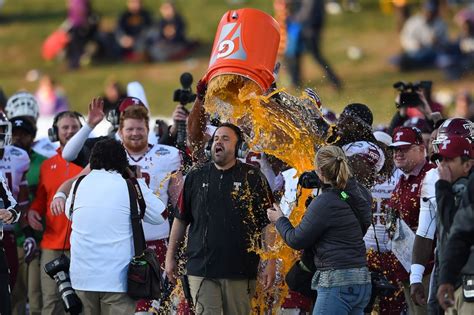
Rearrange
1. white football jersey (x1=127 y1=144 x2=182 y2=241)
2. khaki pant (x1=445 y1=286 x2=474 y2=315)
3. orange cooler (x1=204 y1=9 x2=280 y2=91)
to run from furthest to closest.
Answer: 1. white football jersey (x1=127 y1=144 x2=182 y2=241)
2. orange cooler (x1=204 y1=9 x2=280 y2=91)
3. khaki pant (x1=445 y1=286 x2=474 y2=315)

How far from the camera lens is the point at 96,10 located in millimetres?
27250

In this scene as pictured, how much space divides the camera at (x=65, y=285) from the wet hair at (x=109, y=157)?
817mm

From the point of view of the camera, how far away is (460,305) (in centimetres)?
782

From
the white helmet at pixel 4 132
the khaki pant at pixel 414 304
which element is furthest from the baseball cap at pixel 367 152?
the white helmet at pixel 4 132

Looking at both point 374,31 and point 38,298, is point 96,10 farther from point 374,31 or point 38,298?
point 38,298

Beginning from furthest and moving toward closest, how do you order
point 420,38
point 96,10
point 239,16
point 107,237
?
1. point 96,10
2. point 420,38
3. point 239,16
4. point 107,237

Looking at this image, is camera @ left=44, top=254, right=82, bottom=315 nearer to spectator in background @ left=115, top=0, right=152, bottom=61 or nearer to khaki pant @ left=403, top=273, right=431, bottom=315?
khaki pant @ left=403, top=273, right=431, bottom=315

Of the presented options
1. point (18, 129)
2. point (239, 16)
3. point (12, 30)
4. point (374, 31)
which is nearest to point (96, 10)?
point (12, 30)

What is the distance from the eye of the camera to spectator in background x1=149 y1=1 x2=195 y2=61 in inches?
932

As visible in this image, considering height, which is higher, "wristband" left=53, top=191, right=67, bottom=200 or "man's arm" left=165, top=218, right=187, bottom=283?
"wristband" left=53, top=191, right=67, bottom=200

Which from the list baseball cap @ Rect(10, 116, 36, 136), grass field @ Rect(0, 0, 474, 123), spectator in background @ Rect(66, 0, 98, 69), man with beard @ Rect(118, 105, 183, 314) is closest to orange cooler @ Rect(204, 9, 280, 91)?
man with beard @ Rect(118, 105, 183, 314)

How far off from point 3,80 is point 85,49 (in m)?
1.84

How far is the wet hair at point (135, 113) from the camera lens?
34.5 ft

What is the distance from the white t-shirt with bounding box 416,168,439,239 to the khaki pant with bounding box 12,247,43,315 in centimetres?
418
